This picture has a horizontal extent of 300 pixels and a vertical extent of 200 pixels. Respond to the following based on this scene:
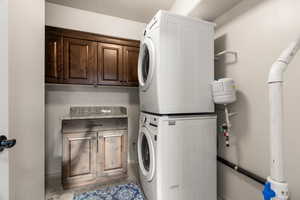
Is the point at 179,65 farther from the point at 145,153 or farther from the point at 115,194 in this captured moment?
the point at 115,194

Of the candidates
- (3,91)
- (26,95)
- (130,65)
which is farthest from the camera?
(130,65)

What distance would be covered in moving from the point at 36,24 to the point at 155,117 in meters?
1.42

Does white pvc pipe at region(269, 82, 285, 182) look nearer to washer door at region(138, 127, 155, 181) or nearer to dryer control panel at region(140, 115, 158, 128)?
dryer control panel at region(140, 115, 158, 128)

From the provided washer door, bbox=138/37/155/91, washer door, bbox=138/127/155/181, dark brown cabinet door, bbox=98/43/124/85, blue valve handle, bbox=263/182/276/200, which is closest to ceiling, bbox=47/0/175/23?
dark brown cabinet door, bbox=98/43/124/85

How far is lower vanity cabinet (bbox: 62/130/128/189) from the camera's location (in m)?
1.78

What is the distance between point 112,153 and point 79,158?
0.42 m

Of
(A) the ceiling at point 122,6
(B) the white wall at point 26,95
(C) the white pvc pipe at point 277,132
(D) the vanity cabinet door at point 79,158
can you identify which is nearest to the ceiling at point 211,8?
(A) the ceiling at point 122,6

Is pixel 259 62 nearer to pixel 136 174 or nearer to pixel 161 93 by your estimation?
pixel 161 93

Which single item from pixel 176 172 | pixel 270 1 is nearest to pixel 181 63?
pixel 270 1

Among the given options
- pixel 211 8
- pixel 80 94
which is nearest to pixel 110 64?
pixel 80 94

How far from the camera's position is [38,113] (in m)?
1.34

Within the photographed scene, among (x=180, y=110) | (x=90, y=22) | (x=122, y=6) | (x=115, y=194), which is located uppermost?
(x=122, y=6)

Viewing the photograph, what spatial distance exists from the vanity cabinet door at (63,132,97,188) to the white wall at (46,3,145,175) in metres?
0.65

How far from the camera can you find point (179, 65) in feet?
4.66
